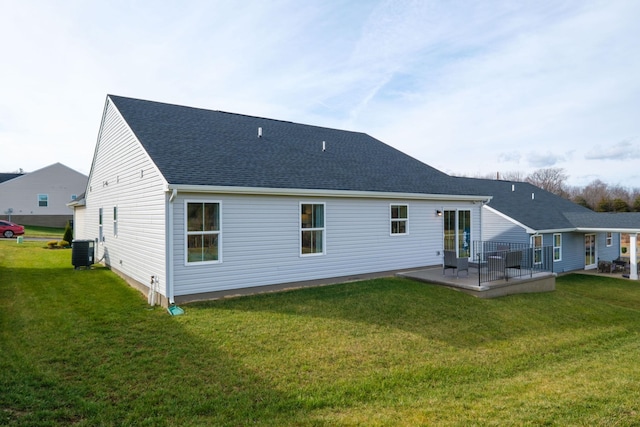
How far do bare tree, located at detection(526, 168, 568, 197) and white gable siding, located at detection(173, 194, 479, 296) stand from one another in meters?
56.8

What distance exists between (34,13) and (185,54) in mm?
4195

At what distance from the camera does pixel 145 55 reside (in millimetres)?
12539

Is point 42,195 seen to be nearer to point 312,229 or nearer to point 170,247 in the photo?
point 170,247

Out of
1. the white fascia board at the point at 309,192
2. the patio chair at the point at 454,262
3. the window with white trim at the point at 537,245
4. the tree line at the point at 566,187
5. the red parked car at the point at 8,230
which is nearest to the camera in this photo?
the white fascia board at the point at 309,192

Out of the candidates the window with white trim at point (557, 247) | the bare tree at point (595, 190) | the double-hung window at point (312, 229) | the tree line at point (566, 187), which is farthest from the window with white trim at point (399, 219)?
the bare tree at point (595, 190)

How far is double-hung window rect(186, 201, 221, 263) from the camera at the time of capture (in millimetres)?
8680

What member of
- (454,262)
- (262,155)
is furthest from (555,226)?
(262,155)

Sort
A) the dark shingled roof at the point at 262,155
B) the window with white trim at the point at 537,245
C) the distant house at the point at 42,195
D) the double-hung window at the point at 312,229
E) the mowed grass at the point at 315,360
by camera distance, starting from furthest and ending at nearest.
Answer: the distant house at the point at 42,195, the window with white trim at the point at 537,245, the double-hung window at the point at 312,229, the dark shingled roof at the point at 262,155, the mowed grass at the point at 315,360

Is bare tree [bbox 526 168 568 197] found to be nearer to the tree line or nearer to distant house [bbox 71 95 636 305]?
the tree line

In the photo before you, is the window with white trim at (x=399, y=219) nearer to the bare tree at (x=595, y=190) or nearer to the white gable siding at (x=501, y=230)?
the white gable siding at (x=501, y=230)

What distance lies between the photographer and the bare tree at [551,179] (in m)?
59.3

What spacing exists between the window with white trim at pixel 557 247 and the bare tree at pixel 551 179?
4448cm

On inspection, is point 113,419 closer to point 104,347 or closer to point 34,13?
point 104,347

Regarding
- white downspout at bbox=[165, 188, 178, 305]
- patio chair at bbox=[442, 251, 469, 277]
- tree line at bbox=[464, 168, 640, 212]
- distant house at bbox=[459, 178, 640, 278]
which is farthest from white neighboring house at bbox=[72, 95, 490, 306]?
tree line at bbox=[464, 168, 640, 212]
